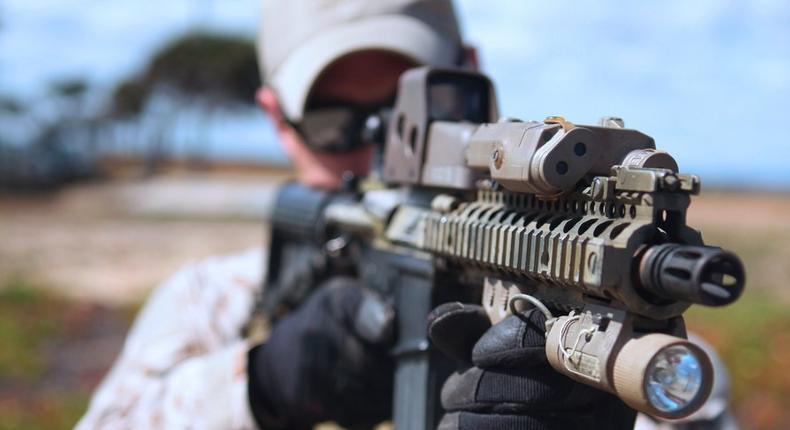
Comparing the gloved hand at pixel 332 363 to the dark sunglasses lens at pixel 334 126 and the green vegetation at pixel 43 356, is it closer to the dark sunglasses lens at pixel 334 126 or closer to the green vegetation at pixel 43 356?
the dark sunglasses lens at pixel 334 126

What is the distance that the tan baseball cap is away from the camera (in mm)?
2936

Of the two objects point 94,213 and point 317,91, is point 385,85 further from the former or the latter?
point 94,213

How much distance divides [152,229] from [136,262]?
14.7ft

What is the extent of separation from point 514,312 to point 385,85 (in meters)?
1.43

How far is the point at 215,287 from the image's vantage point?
325 centimetres

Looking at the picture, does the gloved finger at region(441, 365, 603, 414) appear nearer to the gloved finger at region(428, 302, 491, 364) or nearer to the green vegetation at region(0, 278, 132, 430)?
the gloved finger at region(428, 302, 491, 364)

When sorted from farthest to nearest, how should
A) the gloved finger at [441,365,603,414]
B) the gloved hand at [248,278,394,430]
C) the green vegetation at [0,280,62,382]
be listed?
the green vegetation at [0,280,62,382], the gloved hand at [248,278,394,430], the gloved finger at [441,365,603,414]

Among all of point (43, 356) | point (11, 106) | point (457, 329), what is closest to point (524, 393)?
point (457, 329)

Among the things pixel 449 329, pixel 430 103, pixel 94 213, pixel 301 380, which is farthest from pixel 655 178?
→ pixel 94 213

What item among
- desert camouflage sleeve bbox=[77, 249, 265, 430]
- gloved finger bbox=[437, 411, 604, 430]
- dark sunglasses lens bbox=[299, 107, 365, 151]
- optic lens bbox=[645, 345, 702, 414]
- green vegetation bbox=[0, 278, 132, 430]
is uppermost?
dark sunglasses lens bbox=[299, 107, 365, 151]

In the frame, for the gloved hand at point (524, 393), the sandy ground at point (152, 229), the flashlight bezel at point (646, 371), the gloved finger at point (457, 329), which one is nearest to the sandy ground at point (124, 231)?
the sandy ground at point (152, 229)

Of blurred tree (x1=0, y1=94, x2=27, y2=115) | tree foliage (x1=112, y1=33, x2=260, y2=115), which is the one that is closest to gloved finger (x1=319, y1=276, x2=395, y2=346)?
blurred tree (x1=0, y1=94, x2=27, y2=115)

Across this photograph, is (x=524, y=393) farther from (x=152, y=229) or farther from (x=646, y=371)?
(x=152, y=229)

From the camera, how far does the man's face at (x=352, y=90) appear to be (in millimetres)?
3045
